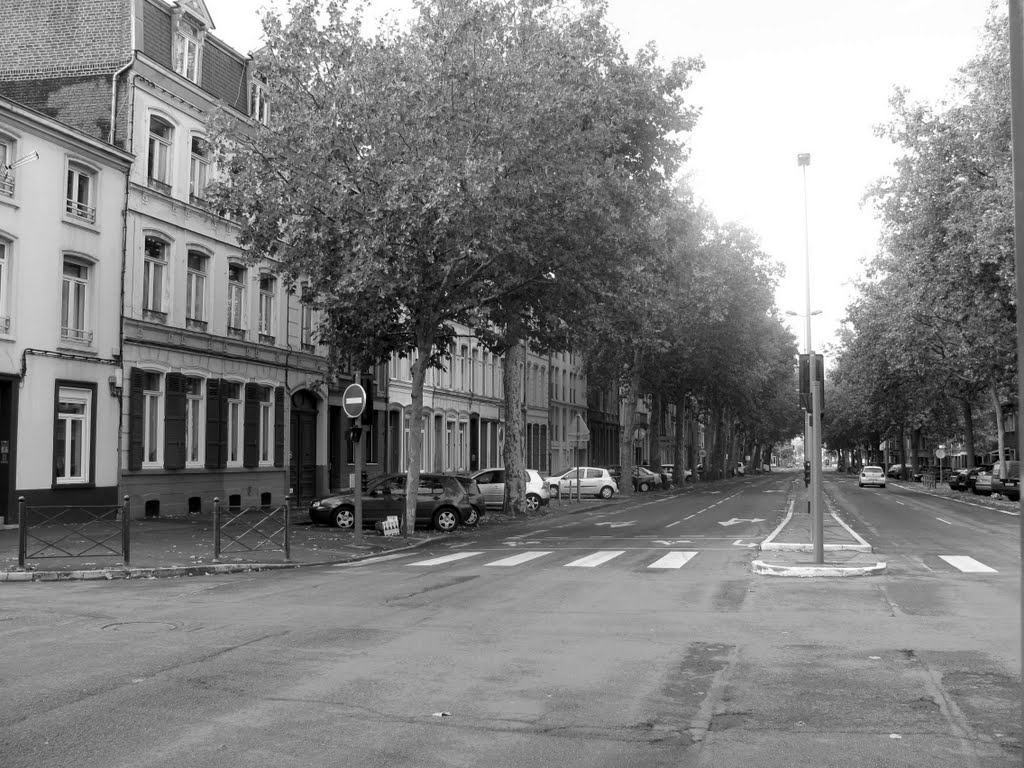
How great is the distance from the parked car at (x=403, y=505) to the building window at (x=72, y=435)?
541 cm

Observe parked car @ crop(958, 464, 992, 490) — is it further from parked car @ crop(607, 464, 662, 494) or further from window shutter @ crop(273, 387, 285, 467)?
window shutter @ crop(273, 387, 285, 467)

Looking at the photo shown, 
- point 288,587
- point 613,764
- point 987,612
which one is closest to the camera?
point 613,764

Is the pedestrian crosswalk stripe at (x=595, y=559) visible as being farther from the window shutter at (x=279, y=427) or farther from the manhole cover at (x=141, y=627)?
the window shutter at (x=279, y=427)

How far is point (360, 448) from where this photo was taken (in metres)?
21.0

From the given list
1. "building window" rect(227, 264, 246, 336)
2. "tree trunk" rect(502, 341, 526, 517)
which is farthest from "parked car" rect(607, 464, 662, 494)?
"building window" rect(227, 264, 246, 336)

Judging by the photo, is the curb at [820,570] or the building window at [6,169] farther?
the building window at [6,169]

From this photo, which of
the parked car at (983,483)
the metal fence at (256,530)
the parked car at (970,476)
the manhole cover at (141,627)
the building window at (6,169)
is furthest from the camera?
the parked car at (970,476)

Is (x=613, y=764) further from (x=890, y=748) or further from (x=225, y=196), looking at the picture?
(x=225, y=196)

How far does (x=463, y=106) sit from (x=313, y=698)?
647 inches

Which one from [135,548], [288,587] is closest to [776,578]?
[288,587]

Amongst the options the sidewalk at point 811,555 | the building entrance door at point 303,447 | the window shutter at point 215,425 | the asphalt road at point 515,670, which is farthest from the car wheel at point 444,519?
the asphalt road at point 515,670

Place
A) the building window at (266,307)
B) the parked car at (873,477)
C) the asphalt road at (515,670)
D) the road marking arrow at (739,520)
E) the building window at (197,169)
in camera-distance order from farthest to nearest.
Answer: the parked car at (873,477) < the building window at (266,307) < the building window at (197,169) < the road marking arrow at (739,520) < the asphalt road at (515,670)

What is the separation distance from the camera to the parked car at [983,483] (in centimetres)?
5359

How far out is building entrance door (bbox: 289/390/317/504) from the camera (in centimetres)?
3484
